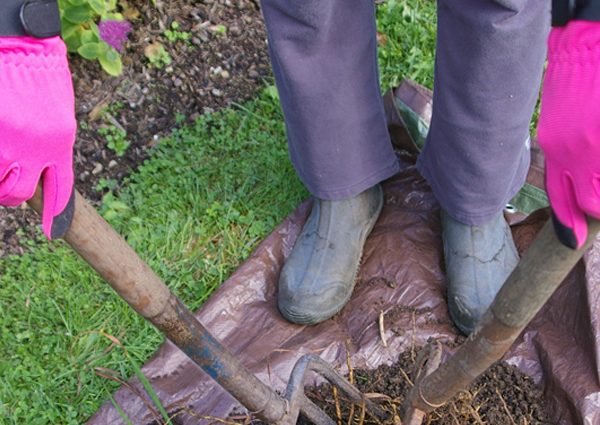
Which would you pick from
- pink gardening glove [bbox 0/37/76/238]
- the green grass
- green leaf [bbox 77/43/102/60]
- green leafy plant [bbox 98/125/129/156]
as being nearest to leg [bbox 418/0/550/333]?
the green grass

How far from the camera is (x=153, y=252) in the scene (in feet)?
7.23

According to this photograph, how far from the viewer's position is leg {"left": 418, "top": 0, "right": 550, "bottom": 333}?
1.54 meters

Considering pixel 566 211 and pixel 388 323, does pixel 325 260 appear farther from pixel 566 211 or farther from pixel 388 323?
pixel 566 211

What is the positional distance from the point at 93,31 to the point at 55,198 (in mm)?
1667

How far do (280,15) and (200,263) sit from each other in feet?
2.83

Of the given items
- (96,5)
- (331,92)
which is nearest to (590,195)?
(331,92)

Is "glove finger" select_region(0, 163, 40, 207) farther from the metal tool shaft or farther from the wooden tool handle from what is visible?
the metal tool shaft

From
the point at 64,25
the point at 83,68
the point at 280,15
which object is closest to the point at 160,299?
Result: the point at 280,15

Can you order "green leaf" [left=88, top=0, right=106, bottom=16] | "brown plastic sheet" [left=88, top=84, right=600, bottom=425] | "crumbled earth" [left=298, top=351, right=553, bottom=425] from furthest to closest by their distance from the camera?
1. "green leaf" [left=88, top=0, right=106, bottom=16]
2. "brown plastic sheet" [left=88, top=84, right=600, bottom=425]
3. "crumbled earth" [left=298, top=351, right=553, bottom=425]

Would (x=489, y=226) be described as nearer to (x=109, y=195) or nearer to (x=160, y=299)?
(x=160, y=299)

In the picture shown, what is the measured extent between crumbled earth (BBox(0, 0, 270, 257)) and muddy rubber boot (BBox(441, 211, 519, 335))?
3.38 feet

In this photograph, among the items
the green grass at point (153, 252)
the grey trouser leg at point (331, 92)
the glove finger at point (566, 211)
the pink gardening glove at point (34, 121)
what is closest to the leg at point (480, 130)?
the grey trouser leg at point (331, 92)

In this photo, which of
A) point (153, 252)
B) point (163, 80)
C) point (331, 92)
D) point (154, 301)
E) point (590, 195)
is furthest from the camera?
point (163, 80)

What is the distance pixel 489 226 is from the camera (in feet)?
6.41
